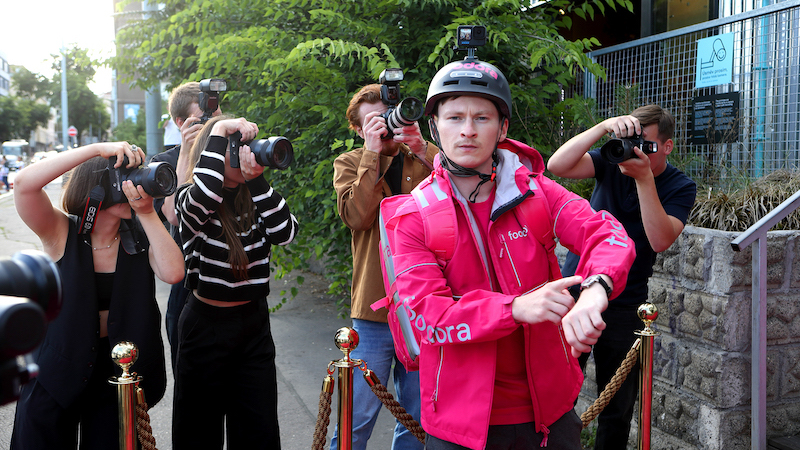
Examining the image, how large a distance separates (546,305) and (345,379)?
3.43 feet

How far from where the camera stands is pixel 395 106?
2898 millimetres

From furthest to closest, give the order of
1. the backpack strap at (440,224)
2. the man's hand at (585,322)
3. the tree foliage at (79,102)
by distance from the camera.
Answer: the tree foliage at (79,102)
the backpack strap at (440,224)
the man's hand at (585,322)

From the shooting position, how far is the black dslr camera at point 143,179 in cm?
244

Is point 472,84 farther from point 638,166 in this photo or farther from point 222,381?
point 222,381

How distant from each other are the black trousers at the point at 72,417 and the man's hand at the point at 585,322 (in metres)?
1.95

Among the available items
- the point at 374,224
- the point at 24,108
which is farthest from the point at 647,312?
the point at 24,108

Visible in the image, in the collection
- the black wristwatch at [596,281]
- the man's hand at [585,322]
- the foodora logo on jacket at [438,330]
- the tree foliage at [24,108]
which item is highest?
the tree foliage at [24,108]

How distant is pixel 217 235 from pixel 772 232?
2.95 meters

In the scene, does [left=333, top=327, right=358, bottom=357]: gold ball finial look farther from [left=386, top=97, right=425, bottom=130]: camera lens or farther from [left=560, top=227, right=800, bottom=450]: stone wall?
[left=560, top=227, right=800, bottom=450]: stone wall

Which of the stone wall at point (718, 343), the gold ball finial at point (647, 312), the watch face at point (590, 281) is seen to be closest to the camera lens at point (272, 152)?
the watch face at point (590, 281)

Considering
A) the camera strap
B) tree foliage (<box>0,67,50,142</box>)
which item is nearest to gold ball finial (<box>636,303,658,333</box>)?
the camera strap

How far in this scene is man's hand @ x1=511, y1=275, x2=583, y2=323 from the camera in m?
1.50

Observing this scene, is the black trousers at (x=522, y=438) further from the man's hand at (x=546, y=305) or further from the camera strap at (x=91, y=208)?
the camera strap at (x=91, y=208)

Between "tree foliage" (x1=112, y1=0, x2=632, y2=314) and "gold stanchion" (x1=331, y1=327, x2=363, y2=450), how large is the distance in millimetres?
2097
